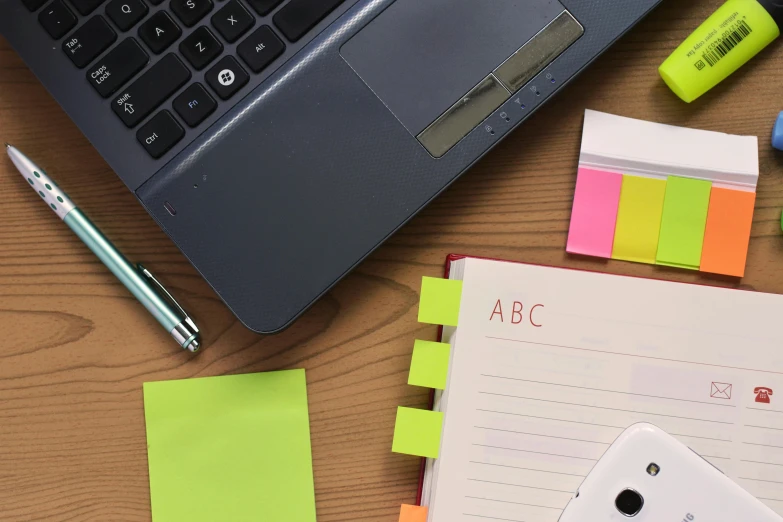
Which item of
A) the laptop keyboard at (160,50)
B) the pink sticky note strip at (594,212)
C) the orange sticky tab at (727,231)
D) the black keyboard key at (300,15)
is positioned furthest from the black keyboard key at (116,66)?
the orange sticky tab at (727,231)

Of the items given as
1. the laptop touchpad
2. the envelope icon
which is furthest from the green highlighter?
the envelope icon

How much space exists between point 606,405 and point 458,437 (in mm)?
123

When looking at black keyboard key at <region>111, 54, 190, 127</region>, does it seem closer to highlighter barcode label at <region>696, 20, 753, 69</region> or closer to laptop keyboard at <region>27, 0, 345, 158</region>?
laptop keyboard at <region>27, 0, 345, 158</region>

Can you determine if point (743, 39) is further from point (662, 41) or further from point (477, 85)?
point (477, 85)

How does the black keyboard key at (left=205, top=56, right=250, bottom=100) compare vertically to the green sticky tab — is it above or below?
below

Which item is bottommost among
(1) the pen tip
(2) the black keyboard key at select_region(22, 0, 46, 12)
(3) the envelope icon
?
(1) the pen tip

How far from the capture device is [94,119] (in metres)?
0.48

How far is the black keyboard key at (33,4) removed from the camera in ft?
1.54

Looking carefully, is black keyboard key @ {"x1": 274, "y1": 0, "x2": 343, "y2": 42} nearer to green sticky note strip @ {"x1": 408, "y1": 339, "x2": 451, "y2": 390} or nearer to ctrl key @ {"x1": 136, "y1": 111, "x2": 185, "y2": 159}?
ctrl key @ {"x1": 136, "y1": 111, "x2": 185, "y2": 159}

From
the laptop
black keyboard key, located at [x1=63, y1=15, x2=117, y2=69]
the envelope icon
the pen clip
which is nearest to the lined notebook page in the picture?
the envelope icon

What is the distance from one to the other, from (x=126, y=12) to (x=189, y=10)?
0.04m

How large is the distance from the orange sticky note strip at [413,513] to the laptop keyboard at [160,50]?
34cm

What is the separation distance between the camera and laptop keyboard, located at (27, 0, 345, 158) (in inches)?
18.5

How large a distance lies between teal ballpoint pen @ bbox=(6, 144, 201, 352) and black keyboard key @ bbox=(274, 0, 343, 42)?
22cm
